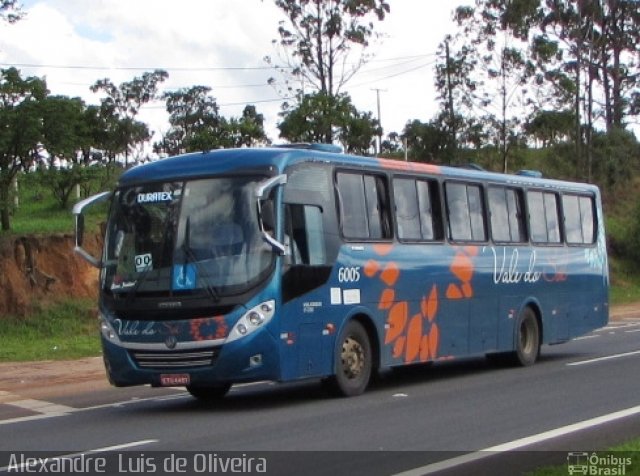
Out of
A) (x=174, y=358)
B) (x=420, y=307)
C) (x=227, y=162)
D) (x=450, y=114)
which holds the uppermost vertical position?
(x=450, y=114)

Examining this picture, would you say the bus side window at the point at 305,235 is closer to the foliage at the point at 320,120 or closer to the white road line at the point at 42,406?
the white road line at the point at 42,406

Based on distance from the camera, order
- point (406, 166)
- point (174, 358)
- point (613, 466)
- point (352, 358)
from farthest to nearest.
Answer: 1. point (406, 166)
2. point (352, 358)
3. point (174, 358)
4. point (613, 466)

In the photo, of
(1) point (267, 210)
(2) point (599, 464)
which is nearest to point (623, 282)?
(1) point (267, 210)

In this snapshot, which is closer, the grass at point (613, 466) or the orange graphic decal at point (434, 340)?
the grass at point (613, 466)

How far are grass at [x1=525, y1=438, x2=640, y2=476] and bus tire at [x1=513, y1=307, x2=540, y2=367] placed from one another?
978 centimetres

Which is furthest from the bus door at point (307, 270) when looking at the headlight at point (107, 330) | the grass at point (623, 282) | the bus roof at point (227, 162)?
the grass at point (623, 282)

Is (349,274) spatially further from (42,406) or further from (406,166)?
(42,406)

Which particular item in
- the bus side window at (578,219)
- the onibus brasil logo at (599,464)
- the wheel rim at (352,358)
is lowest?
the onibus brasil logo at (599,464)

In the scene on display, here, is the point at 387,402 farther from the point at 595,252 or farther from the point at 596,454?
the point at 595,252

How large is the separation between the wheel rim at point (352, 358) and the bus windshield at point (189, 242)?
2012mm

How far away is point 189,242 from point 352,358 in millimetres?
2859

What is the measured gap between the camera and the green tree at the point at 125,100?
158ft

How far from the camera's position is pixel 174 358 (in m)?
13.4

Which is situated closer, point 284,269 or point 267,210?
point 267,210
